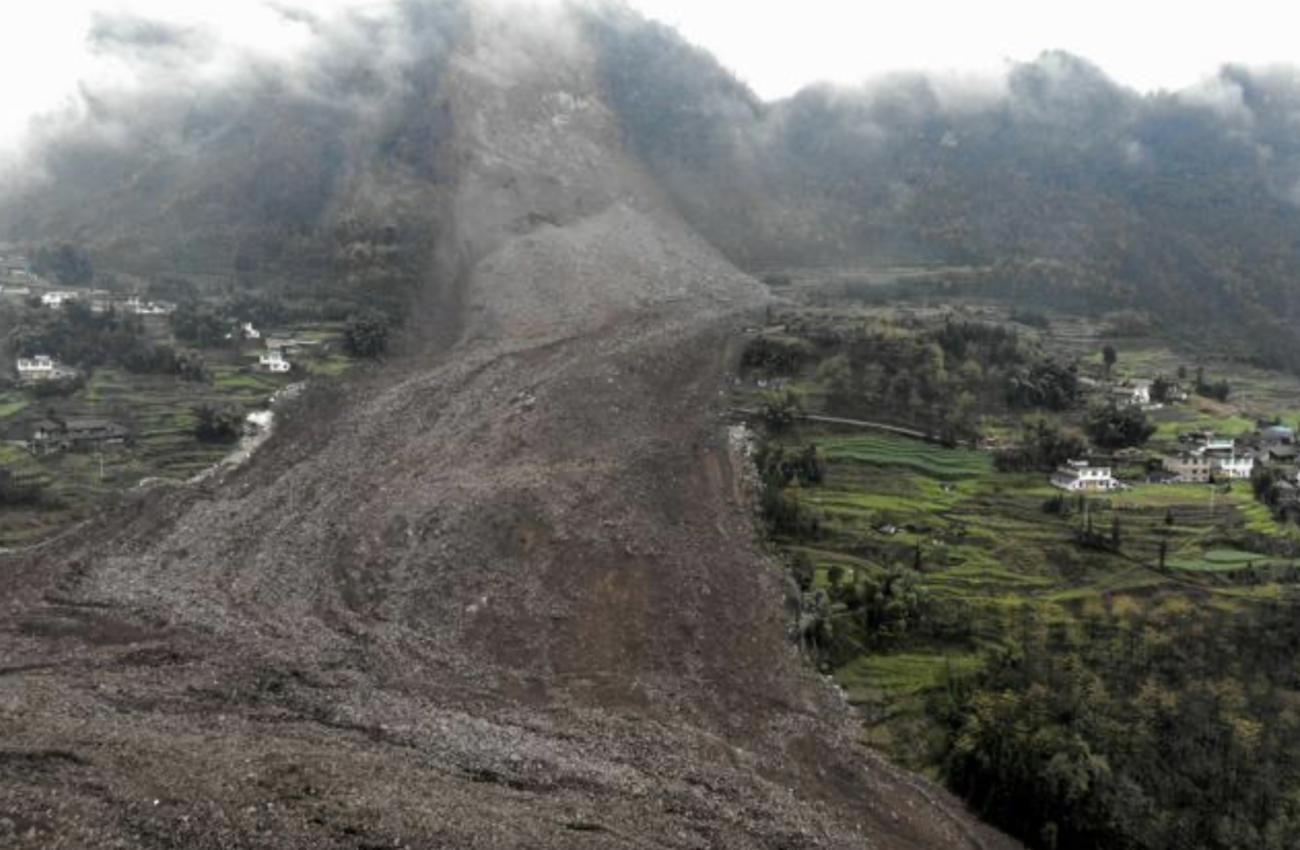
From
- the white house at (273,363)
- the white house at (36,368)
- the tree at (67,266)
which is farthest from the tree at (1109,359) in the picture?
the tree at (67,266)

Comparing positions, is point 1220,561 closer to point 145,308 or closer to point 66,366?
point 66,366

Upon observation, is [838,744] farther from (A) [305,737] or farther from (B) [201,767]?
(B) [201,767]

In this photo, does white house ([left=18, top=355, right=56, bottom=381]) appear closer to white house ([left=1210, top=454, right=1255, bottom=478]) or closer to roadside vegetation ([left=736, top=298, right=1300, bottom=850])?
roadside vegetation ([left=736, top=298, right=1300, bottom=850])

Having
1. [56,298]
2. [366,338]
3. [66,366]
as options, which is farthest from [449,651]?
[56,298]

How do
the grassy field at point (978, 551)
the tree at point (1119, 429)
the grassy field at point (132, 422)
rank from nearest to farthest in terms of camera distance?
the grassy field at point (978, 551) → the grassy field at point (132, 422) → the tree at point (1119, 429)

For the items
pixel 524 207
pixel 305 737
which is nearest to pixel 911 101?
pixel 524 207

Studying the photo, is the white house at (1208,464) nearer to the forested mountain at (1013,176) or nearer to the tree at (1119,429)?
the tree at (1119,429)

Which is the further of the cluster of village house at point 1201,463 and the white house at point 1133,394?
the white house at point 1133,394
